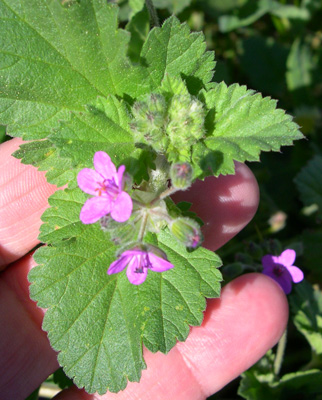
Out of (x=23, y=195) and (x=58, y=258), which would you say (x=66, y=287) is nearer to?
(x=58, y=258)

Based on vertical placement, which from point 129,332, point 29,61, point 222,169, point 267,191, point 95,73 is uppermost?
point 29,61

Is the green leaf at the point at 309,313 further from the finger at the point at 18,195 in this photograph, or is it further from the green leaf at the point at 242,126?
the finger at the point at 18,195

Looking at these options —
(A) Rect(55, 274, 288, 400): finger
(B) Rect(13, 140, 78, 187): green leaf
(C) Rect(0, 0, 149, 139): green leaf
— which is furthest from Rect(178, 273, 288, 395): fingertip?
(C) Rect(0, 0, 149, 139): green leaf

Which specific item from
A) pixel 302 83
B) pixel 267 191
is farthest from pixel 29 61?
pixel 302 83

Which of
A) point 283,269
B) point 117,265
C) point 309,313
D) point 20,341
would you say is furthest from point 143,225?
point 309,313

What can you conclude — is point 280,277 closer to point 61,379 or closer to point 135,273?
point 135,273

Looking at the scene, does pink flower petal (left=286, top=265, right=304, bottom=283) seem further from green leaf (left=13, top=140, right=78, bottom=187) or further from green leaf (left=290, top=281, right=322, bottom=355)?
green leaf (left=13, top=140, right=78, bottom=187)

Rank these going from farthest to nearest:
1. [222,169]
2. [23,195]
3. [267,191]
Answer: [267,191]
[23,195]
[222,169]

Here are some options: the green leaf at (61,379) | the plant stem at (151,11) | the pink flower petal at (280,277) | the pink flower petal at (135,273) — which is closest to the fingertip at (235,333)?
the pink flower petal at (280,277)
